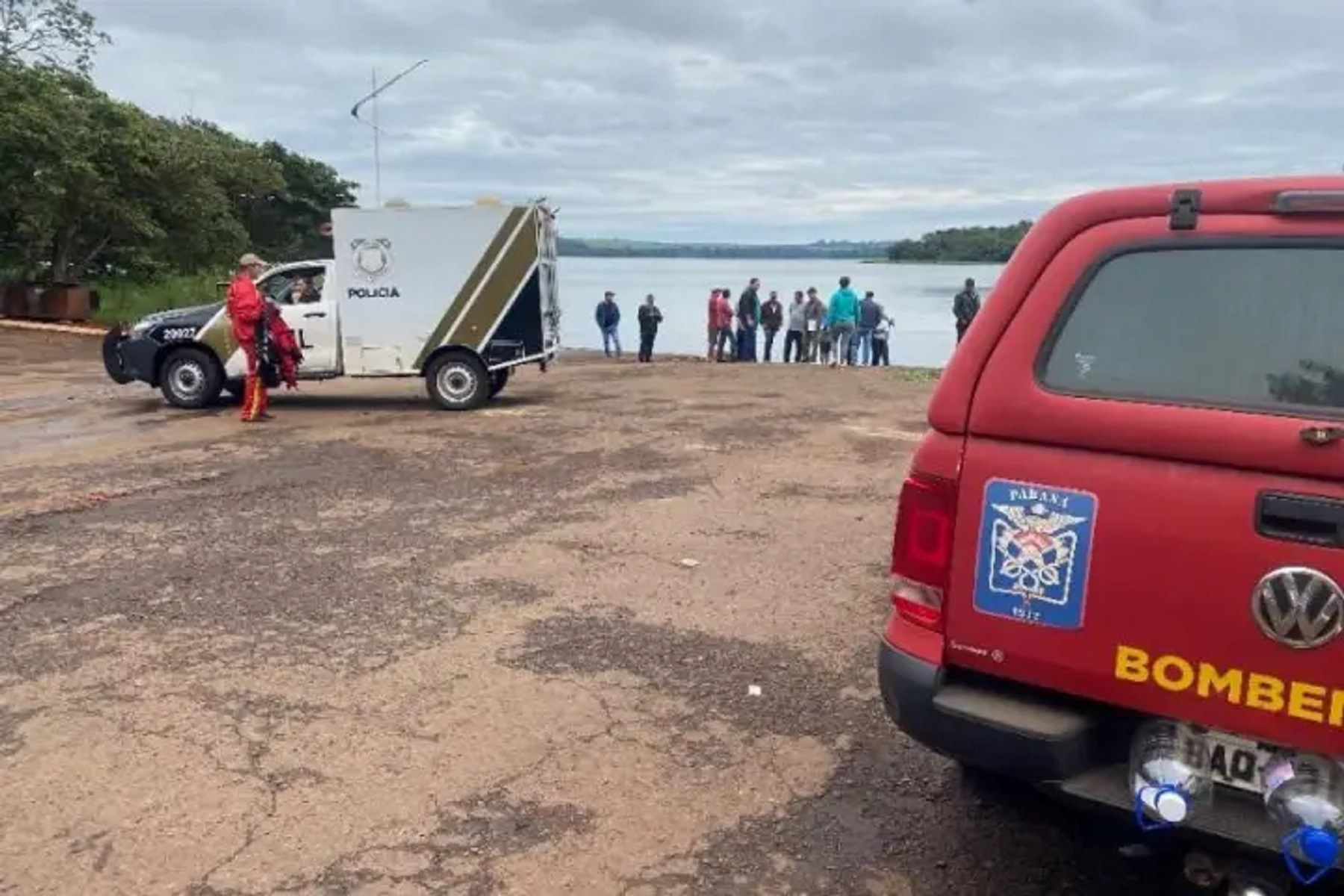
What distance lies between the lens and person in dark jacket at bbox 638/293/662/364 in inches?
931

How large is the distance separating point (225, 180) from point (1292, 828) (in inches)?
1605

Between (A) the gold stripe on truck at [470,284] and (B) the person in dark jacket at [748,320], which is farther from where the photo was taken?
(B) the person in dark jacket at [748,320]

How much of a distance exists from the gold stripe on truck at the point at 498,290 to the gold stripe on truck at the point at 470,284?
0.24 feet

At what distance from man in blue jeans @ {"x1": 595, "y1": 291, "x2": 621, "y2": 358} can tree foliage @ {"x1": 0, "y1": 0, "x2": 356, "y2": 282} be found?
6.34 m

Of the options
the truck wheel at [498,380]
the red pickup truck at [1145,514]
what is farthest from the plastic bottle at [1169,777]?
the truck wheel at [498,380]

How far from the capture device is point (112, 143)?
28266mm

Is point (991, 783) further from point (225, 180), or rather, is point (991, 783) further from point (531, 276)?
point (225, 180)

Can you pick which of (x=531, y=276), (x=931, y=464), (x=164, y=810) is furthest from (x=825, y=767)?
(x=531, y=276)

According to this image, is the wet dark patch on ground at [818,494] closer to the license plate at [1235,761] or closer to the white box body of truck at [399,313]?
the white box body of truck at [399,313]

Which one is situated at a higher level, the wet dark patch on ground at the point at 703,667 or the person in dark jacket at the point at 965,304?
the person in dark jacket at the point at 965,304

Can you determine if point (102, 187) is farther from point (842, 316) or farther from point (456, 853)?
point (456, 853)

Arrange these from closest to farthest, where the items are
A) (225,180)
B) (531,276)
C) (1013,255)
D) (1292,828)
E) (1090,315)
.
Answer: (1292,828)
(1090,315)
(1013,255)
(531,276)
(225,180)

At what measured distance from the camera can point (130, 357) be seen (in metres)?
14.1

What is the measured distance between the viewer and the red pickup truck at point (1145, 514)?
254 centimetres
